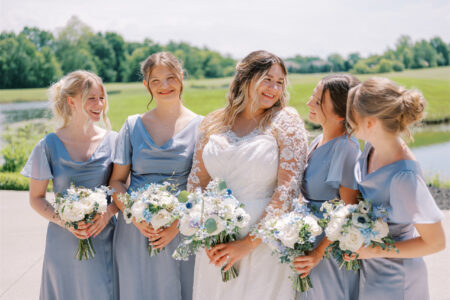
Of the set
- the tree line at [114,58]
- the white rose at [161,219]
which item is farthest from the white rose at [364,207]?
the tree line at [114,58]

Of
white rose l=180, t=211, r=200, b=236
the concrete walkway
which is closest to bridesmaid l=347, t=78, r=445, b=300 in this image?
white rose l=180, t=211, r=200, b=236

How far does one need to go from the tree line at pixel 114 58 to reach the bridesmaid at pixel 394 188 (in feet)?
37.8

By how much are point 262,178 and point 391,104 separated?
109 centimetres

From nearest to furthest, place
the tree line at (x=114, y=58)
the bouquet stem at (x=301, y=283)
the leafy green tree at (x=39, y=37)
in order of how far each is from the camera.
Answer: the bouquet stem at (x=301, y=283)
the tree line at (x=114, y=58)
the leafy green tree at (x=39, y=37)

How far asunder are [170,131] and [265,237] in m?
1.51

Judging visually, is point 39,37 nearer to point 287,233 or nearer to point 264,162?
point 264,162

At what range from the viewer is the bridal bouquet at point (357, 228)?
2572 mm

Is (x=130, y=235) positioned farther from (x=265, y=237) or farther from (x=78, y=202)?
(x=265, y=237)

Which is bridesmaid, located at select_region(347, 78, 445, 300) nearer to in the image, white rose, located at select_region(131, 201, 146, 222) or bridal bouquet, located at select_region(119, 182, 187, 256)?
bridal bouquet, located at select_region(119, 182, 187, 256)

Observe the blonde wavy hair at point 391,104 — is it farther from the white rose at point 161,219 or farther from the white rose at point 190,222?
the white rose at point 161,219

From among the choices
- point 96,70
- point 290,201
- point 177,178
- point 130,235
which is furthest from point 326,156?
point 96,70

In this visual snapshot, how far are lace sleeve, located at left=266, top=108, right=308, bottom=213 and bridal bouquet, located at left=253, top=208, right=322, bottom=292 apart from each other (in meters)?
0.20

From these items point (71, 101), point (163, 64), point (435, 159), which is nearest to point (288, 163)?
point (163, 64)

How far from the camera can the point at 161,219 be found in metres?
3.20
